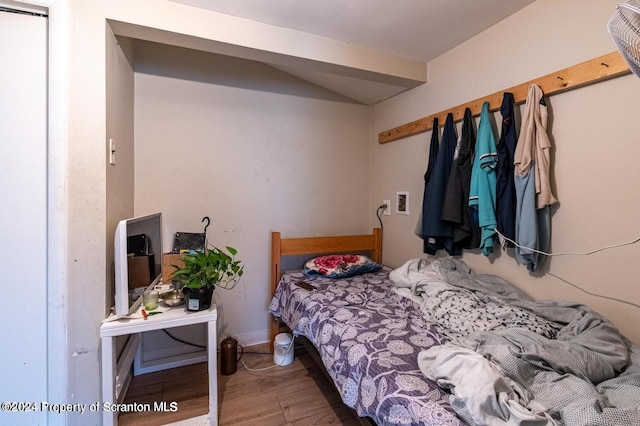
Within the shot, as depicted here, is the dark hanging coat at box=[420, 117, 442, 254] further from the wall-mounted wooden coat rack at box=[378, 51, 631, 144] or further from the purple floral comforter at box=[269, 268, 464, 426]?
the purple floral comforter at box=[269, 268, 464, 426]

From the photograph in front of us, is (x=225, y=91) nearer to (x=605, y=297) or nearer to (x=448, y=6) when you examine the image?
(x=448, y=6)

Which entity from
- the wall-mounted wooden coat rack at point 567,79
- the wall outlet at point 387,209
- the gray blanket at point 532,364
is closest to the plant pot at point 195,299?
the gray blanket at point 532,364

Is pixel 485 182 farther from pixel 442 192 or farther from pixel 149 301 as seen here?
pixel 149 301

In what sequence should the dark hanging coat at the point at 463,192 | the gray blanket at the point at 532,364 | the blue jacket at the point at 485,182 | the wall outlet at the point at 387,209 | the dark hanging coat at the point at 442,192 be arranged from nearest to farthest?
the gray blanket at the point at 532,364, the blue jacket at the point at 485,182, the dark hanging coat at the point at 463,192, the dark hanging coat at the point at 442,192, the wall outlet at the point at 387,209

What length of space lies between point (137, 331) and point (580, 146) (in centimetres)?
228

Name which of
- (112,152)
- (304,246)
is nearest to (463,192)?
(304,246)

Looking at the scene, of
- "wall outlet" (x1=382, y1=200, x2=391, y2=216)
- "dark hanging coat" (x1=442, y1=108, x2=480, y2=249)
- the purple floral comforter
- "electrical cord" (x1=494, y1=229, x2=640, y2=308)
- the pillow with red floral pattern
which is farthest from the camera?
"wall outlet" (x1=382, y1=200, x2=391, y2=216)

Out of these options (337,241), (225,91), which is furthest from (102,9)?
(337,241)

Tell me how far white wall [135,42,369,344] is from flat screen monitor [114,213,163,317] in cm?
35

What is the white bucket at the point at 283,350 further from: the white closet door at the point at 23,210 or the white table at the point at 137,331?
the white closet door at the point at 23,210

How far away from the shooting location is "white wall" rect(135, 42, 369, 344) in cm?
214

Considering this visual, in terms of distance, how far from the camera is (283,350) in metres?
2.15

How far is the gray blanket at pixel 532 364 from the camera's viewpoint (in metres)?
0.78

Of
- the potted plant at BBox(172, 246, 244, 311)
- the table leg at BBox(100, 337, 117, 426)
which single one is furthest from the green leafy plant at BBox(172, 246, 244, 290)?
the table leg at BBox(100, 337, 117, 426)
